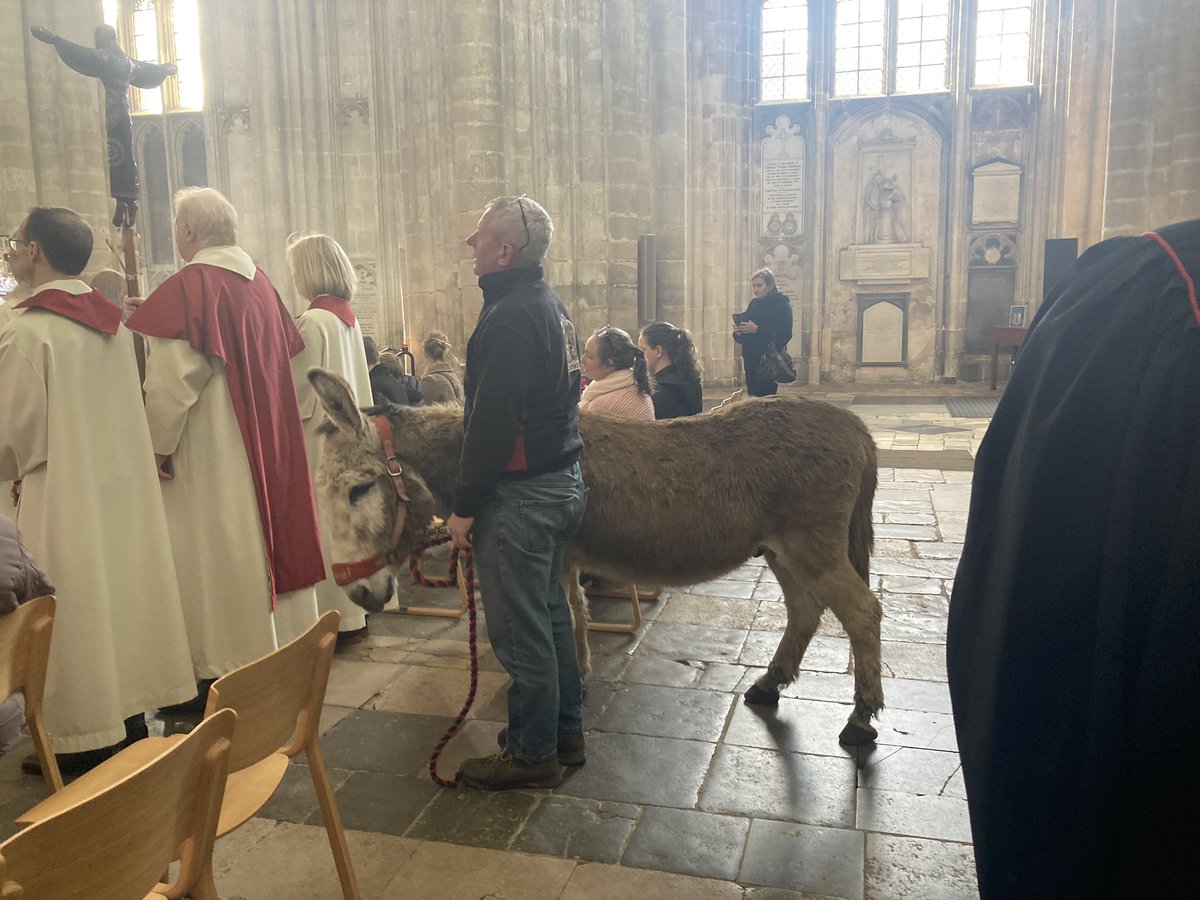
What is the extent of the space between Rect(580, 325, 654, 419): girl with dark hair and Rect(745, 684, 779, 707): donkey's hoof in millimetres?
1575

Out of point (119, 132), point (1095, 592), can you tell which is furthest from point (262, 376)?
point (1095, 592)

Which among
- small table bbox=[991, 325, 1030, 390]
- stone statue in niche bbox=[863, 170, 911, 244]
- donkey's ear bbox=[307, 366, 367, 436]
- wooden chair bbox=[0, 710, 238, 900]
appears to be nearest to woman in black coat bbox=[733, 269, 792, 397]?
donkey's ear bbox=[307, 366, 367, 436]

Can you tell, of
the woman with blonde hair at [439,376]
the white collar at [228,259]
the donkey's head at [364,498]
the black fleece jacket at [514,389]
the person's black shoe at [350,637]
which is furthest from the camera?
the woman with blonde hair at [439,376]

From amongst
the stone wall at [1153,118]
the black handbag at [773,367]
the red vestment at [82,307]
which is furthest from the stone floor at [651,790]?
the stone wall at [1153,118]

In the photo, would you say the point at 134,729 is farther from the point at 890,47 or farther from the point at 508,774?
the point at 890,47

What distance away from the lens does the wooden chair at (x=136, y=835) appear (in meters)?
1.35

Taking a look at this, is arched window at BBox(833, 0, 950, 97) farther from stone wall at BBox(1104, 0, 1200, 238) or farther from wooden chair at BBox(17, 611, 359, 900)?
wooden chair at BBox(17, 611, 359, 900)

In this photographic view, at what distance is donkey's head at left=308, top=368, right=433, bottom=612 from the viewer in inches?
122

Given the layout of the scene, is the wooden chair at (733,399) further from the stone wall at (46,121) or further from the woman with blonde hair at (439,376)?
the stone wall at (46,121)

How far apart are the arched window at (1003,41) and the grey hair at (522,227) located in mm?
17065

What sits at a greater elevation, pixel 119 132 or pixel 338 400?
pixel 119 132

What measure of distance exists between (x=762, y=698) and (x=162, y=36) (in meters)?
22.5

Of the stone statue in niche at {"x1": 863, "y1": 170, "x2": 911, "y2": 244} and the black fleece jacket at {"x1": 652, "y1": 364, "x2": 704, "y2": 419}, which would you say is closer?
the black fleece jacket at {"x1": 652, "y1": 364, "x2": 704, "y2": 419}

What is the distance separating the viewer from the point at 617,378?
4.97 meters
